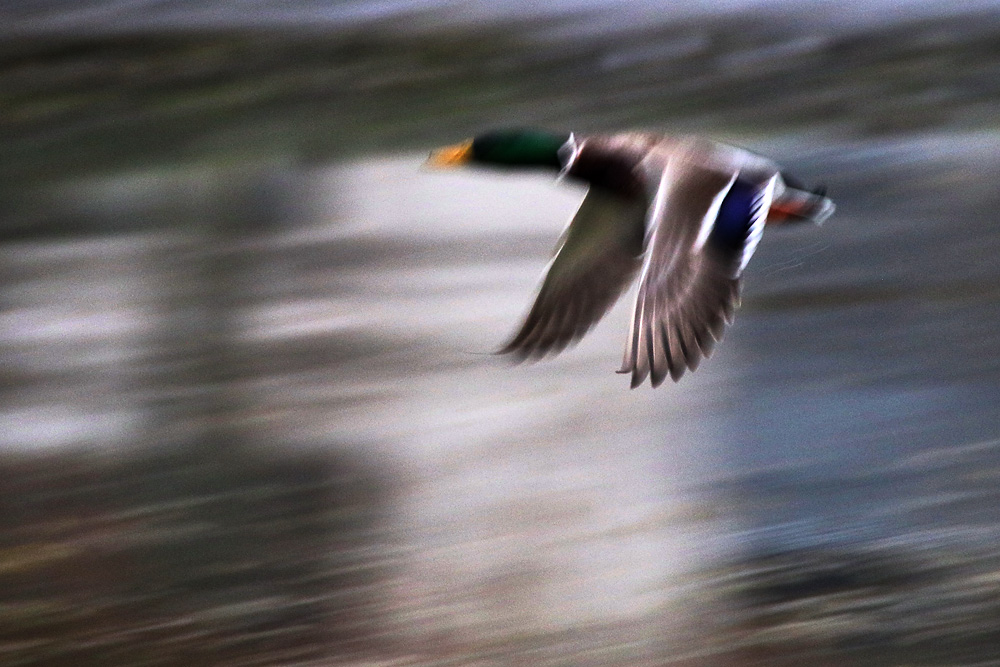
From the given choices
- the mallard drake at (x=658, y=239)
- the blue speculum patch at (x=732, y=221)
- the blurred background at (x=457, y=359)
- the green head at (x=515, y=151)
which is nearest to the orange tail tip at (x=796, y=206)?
the mallard drake at (x=658, y=239)

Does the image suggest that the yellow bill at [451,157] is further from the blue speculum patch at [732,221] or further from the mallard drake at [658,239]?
the blue speculum patch at [732,221]

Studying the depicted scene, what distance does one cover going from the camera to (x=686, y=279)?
1.20 meters

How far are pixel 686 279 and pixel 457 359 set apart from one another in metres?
0.97

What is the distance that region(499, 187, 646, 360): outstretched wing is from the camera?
4.44 feet

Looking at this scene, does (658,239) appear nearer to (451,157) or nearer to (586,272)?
(586,272)

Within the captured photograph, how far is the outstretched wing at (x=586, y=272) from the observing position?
4.44 feet

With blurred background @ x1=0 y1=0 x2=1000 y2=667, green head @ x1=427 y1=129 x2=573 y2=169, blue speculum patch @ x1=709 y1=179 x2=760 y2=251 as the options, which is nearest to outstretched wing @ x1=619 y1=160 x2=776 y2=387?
blue speculum patch @ x1=709 y1=179 x2=760 y2=251

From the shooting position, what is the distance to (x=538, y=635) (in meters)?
1.73

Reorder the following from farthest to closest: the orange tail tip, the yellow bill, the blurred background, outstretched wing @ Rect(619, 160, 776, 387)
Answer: the blurred background
the yellow bill
the orange tail tip
outstretched wing @ Rect(619, 160, 776, 387)

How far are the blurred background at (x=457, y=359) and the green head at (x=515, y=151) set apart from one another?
51 cm

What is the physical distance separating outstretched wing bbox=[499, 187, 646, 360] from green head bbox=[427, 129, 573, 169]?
190mm

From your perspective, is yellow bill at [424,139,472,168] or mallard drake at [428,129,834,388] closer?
mallard drake at [428,129,834,388]

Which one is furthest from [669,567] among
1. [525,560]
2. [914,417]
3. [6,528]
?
[6,528]

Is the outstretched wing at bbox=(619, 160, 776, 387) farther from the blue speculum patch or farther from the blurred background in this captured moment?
the blurred background
